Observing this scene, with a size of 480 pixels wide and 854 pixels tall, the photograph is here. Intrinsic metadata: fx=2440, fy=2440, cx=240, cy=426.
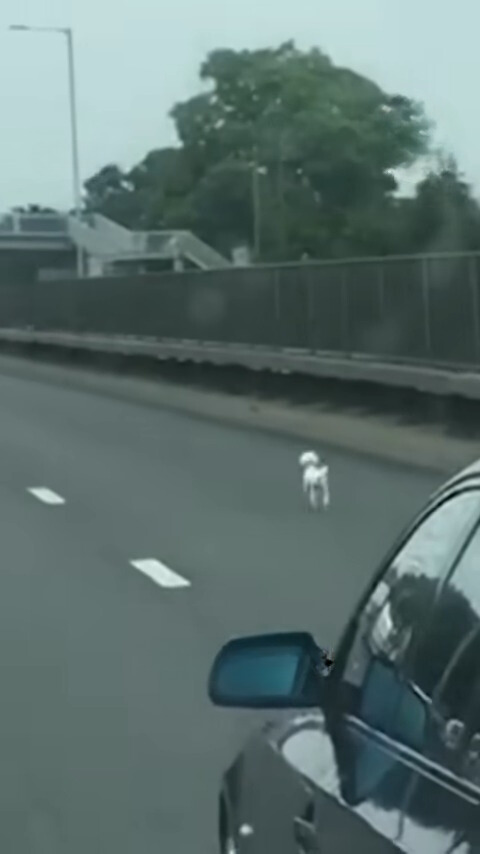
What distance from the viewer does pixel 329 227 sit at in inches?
1485

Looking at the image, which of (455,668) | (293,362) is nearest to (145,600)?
(455,668)

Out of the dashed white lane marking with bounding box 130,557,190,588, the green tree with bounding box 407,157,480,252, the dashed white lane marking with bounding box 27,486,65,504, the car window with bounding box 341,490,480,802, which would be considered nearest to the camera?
the car window with bounding box 341,490,480,802

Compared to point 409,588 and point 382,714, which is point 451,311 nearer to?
point 409,588

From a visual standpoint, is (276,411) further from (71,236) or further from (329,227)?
(71,236)

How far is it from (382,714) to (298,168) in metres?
39.0

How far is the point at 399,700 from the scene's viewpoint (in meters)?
3.88

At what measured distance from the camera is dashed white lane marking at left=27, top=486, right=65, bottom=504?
20.2 meters

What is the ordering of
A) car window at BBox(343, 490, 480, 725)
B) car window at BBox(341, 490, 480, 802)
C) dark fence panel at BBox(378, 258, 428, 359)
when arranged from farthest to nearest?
1. dark fence panel at BBox(378, 258, 428, 359)
2. car window at BBox(343, 490, 480, 725)
3. car window at BBox(341, 490, 480, 802)

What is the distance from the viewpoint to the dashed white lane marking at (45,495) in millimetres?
20188

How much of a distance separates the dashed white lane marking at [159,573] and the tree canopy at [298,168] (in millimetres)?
10503

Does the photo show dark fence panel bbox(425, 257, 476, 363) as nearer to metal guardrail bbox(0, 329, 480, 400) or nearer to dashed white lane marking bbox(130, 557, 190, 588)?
metal guardrail bbox(0, 329, 480, 400)

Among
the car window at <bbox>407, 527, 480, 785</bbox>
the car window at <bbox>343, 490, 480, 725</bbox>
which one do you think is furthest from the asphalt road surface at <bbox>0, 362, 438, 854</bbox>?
the car window at <bbox>407, 527, 480, 785</bbox>

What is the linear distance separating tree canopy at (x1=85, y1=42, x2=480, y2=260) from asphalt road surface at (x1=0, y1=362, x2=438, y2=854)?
11.5 feet

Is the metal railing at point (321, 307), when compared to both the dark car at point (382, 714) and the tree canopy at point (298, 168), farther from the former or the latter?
the dark car at point (382, 714)
